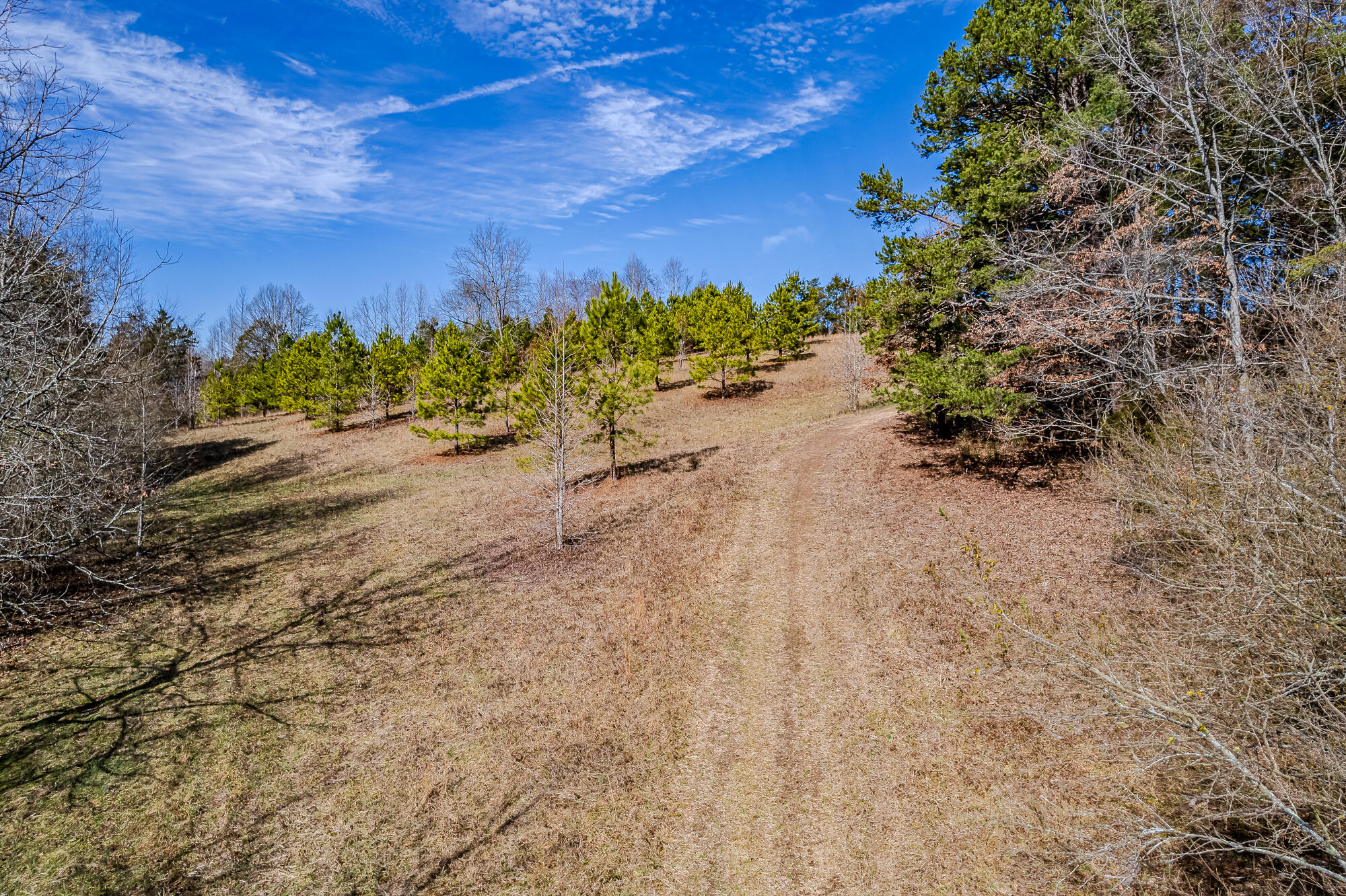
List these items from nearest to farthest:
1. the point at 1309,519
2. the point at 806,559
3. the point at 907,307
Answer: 1. the point at 1309,519
2. the point at 806,559
3. the point at 907,307

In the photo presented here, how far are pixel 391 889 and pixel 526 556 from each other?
9.34 metres

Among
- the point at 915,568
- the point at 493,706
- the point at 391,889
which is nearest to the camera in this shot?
the point at 391,889

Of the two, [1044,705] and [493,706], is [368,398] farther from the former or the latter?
[1044,705]

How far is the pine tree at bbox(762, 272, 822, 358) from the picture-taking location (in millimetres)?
41781

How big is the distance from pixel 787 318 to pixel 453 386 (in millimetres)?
25513

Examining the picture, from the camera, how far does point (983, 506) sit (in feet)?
49.7

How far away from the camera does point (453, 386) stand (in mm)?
26375

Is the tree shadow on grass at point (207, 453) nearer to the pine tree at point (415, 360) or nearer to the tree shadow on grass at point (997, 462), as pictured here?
the pine tree at point (415, 360)

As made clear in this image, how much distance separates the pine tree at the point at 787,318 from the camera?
4178cm

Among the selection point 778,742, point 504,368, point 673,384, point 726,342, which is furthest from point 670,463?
point 673,384

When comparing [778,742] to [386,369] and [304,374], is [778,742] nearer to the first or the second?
[386,369]

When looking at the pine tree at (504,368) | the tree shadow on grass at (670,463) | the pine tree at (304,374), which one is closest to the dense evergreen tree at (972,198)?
the tree shadow on grass at (670,463)

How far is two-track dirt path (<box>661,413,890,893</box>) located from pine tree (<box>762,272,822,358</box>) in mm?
30254

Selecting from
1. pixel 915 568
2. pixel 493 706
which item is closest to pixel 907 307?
pixel 915 568
